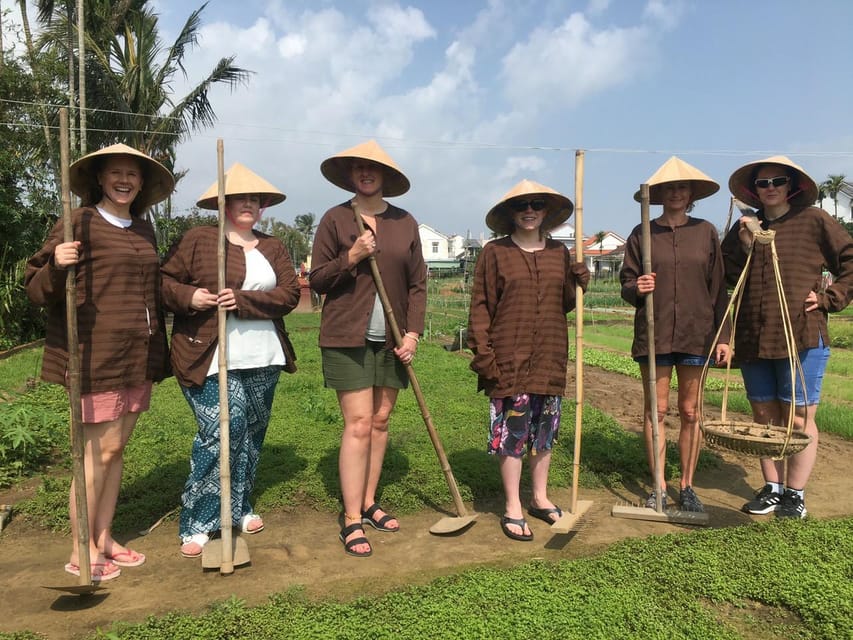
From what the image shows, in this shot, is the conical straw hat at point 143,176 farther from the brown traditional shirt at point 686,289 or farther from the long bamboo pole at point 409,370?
the brown traditional shirt at point 686,289

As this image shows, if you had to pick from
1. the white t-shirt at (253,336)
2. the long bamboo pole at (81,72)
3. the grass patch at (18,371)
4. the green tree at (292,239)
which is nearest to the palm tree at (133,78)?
the long bamboo pole at (81,72)

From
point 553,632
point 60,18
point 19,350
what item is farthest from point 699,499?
point 60,18

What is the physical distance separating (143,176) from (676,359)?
351 centimetres

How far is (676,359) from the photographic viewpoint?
407 cm

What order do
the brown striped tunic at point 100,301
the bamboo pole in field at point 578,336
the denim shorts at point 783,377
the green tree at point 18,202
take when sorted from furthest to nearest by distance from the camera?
1. the green tree at point 18,202
2. the denim shorts at point 783,377
3. the bamboo pole in field at point 578,336
4. the brown striped tunic at point 100,301

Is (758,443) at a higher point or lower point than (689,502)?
higher

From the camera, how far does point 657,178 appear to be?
3949mm

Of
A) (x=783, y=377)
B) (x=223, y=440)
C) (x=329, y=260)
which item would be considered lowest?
(x=223, y=440)

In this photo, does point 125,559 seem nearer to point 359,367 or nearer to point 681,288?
point 359,367

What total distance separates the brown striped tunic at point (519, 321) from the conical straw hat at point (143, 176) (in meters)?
1.85

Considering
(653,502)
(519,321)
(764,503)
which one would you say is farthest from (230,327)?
(764,503)

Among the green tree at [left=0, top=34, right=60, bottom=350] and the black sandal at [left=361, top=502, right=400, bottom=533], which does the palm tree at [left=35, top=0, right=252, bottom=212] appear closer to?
the green tree at [left=0, top=34, right=60, bottom=350]

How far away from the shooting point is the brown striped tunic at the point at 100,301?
288 centimetres

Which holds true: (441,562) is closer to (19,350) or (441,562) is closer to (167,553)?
(167,553)
